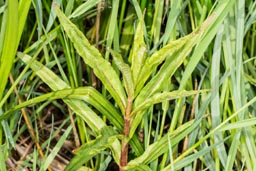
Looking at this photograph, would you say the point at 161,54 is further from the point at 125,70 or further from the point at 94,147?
the point at 94,147

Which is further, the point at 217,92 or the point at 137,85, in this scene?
the point at 217,92

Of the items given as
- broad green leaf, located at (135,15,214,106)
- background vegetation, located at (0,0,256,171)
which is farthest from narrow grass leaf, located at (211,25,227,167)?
broad green leaf, located at (135,15,214,106)

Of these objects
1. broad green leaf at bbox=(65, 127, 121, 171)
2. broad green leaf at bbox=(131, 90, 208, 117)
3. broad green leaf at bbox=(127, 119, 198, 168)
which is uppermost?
broad green leaf at bbox=(131, 90, 208, 117)

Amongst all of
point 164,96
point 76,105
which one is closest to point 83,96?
point 76,105

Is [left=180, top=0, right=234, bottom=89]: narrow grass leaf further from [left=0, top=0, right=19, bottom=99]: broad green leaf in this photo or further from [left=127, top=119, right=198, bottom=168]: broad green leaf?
[left=0, top=0, right=19, bottom=99]: broad green leaf

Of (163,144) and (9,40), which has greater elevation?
(9,40)

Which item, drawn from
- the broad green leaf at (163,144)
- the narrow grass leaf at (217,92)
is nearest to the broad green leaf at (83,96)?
the broad green leaf at (163,144)

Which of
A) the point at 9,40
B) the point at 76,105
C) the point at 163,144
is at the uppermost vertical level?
the point at 9,40

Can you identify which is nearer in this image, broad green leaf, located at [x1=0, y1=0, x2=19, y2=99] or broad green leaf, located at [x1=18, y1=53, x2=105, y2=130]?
broad green leaf, located at [x1=0, y1=0, x2=19, y2=99]
